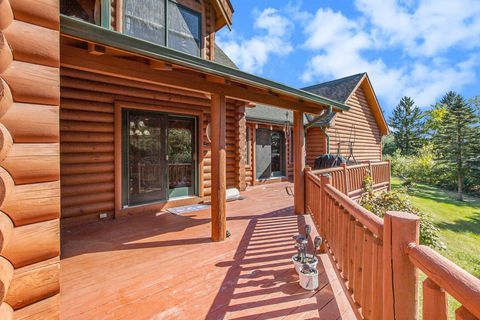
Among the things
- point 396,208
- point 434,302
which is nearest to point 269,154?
point 396,208

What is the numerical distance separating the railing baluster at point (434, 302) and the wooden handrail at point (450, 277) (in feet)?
0.17

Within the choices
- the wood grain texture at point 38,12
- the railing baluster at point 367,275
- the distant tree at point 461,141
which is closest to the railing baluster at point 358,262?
the railing baluster at point 367,275

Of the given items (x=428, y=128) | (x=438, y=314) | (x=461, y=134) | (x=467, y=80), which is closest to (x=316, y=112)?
(x=438, y=314)

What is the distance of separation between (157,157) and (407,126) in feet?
120

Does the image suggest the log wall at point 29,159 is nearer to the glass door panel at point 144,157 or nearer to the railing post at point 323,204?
the railing post at point 323,204

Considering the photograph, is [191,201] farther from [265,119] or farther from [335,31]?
[335,31]

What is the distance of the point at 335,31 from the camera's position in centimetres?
3512

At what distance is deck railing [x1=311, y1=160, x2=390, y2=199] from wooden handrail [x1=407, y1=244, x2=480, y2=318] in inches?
147

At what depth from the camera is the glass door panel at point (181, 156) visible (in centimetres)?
527

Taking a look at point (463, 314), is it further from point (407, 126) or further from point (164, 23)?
point (407, 126)

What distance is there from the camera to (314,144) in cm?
1016

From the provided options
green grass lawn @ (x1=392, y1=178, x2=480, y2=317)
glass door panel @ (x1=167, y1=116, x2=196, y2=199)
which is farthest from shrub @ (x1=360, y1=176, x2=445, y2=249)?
glass door panel @ (x1=167, y1=116, x2=196, y2=199)

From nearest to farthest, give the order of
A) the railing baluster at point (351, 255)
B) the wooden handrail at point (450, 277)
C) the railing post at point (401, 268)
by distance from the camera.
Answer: the wooden handrail at point (450, 277), the railing post at point (401, 268), the railing baluster at point (351, 255)

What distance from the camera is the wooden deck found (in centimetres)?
197
